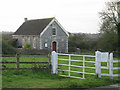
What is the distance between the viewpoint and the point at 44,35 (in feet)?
150

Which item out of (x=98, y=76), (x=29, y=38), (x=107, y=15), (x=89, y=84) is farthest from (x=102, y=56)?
(x=29, y=38)

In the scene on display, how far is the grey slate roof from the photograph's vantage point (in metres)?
46.2

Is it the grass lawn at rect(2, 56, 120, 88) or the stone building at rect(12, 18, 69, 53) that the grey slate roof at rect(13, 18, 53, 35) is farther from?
the grass lawn at rect(2, 56, 120, 88)

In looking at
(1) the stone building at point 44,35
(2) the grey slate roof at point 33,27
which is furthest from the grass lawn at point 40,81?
(2) the grey slate roof at point 33,27

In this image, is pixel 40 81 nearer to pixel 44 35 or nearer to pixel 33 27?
pixel 44 35

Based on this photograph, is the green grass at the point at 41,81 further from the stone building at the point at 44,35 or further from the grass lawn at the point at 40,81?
the stone building at the point at 44,35

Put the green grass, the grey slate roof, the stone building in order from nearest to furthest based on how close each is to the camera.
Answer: the green grass, the stone building, the grey slate roof

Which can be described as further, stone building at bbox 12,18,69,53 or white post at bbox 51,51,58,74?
stone building at bbox 12,18,69,53

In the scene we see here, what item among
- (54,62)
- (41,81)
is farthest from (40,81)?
(54,62)

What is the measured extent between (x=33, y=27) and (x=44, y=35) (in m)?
4.03

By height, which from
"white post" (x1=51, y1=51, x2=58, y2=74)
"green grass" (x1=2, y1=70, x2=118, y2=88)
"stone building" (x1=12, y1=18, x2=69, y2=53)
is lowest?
"green grass" (x1=2, y1=70, x2=118, y2=88)

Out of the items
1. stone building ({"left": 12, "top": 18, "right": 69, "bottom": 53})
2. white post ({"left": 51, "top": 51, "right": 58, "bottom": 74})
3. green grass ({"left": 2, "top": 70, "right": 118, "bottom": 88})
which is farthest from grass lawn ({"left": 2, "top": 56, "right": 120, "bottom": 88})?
stone building ({"left": 12, "top": 18, "right": 69, "bottom": 53})

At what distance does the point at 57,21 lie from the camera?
4628 centimetres

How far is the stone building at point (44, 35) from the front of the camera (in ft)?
150
